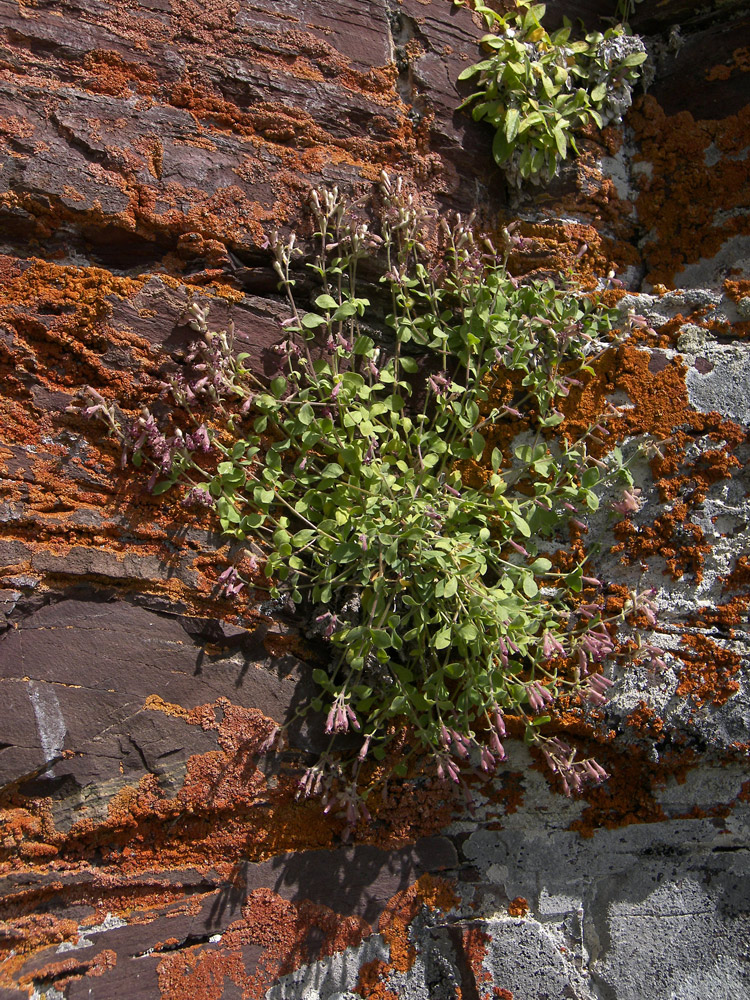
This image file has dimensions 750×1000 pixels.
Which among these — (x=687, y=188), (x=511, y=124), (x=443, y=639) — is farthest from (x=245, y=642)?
(x=687, y=188)

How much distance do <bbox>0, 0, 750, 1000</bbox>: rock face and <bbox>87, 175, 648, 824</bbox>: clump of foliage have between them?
0.15 m

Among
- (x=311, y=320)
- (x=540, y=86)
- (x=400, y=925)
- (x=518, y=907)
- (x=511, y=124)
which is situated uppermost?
(x=540, y=86)

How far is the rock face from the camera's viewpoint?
2273 mm

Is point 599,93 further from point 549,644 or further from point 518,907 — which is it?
point 518,907

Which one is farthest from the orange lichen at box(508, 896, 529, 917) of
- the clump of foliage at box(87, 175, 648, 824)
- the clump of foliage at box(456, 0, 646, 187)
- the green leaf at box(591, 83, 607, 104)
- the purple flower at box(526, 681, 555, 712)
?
the green leaf at box(591, 83, 607, 104)

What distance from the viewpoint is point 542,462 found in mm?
2650

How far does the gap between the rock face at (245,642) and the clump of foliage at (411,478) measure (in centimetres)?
15

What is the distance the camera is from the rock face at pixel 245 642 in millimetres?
2273

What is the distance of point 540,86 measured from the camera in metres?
3.08

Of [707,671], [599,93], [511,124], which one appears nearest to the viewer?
[707,671]

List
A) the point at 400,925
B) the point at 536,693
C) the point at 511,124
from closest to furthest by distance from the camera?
1. the point at 536,693
2. the point at 400,925
3. the point at 511,124

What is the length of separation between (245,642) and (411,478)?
0.85m

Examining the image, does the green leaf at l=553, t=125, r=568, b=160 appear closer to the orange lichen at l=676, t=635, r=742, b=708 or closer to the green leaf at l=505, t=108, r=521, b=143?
the green leaf at l=505, t=108, r=521, b=143

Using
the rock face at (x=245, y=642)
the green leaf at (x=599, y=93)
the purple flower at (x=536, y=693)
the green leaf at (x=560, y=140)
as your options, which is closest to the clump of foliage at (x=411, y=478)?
the purple flower at (x=536, y=693)
